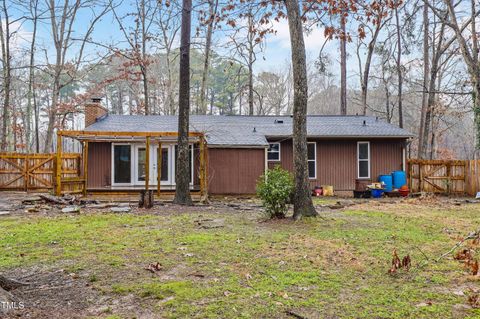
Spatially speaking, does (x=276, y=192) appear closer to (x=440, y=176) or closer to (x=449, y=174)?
(x=440, y=176)

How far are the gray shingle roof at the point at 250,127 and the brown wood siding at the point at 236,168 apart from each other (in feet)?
1.25

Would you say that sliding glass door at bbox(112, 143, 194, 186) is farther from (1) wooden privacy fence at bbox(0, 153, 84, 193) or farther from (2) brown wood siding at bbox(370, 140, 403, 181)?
(2) brown wood siding at bbox(370, 140, 403, 181)

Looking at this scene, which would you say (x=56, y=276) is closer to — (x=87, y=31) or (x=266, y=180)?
(x=266, y=180)

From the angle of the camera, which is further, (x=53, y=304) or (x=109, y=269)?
(x=109, y=269)

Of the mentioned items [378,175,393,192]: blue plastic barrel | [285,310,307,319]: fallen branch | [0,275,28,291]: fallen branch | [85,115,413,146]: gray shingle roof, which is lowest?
[285,310,307,319]: fallen branch

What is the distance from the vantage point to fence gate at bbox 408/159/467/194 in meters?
15.9

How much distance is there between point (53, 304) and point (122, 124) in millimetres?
13738

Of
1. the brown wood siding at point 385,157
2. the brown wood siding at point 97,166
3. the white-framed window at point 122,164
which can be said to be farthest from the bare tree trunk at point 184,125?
the brown wood siding at point 385,157

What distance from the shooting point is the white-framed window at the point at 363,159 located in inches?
628

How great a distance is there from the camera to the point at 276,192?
7.88m

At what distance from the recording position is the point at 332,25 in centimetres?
881

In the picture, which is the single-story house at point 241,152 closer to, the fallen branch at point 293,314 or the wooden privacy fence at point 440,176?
the wooden privacy fence at point 440,176

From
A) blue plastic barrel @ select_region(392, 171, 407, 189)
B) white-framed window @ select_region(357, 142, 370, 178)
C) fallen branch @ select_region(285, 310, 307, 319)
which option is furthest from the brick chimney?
fallen branch @ select_region(285, 310, 307, 319)

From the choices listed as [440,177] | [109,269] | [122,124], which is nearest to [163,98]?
[122,124]
